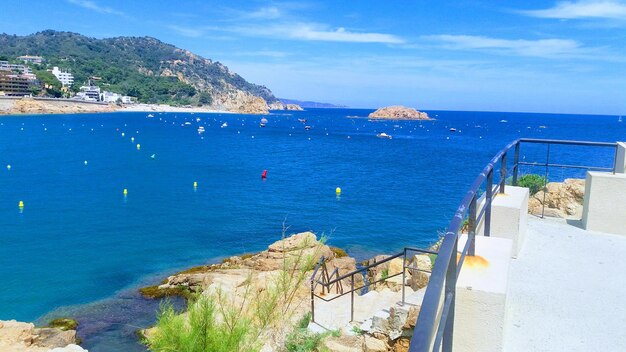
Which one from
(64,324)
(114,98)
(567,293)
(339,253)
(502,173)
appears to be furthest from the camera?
(114,98)

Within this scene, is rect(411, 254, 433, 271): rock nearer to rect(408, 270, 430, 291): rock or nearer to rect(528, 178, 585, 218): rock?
rect(408, 270, 430, 291): rock

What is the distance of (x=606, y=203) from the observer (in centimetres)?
613

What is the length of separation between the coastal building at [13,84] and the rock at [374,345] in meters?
152

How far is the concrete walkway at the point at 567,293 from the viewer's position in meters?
3.62

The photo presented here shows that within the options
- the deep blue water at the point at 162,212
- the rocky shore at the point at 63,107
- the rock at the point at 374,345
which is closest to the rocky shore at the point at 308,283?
the rock at the point at 374,345

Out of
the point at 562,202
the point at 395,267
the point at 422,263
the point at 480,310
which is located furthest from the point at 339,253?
the point at 480,310

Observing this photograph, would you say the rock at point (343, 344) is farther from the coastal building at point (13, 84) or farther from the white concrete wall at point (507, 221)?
the coastal building at point (13, 84)

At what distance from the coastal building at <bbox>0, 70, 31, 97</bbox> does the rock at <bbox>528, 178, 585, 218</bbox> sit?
Result: 152m

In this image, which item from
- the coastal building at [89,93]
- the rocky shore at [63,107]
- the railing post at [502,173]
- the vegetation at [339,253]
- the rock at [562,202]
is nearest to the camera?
the railing post at [502,173]

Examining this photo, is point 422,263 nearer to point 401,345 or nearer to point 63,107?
point 401,345

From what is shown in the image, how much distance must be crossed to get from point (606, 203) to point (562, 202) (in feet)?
10.6

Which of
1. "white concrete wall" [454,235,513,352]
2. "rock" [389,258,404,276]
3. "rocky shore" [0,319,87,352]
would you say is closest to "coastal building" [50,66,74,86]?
"rocky shore" [0,319,87,352]

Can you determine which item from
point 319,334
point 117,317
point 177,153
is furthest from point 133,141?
point 319,334

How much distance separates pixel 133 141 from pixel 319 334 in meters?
70.8
